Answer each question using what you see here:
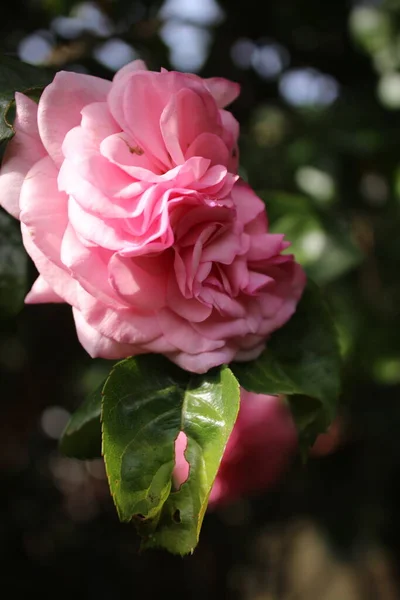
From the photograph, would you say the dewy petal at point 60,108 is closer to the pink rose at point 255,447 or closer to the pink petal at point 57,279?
A: the pink petal at point 57,279

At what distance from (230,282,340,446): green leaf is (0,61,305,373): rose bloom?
0.03 m

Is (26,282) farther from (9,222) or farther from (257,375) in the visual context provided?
(257,375)

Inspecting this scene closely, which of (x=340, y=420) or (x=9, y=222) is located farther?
(x=340, y=420)

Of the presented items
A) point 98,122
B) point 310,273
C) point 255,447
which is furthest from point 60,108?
point 255,447

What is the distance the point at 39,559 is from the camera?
1.73m

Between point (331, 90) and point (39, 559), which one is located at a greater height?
point (331, 90)

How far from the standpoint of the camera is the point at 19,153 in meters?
0.47

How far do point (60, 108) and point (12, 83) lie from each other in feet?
0.21

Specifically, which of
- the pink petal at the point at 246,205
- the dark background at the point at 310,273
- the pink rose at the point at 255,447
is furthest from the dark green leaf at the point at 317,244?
the pink petal at the point at 246,205

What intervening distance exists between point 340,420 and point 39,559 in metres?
0.84

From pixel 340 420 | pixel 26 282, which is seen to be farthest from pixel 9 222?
pixel 340 420

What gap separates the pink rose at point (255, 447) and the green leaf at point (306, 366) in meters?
0.36

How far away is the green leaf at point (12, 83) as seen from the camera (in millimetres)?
461

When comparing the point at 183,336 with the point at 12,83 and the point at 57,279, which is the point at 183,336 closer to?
the point at 57,279
